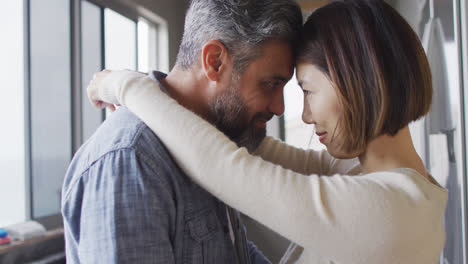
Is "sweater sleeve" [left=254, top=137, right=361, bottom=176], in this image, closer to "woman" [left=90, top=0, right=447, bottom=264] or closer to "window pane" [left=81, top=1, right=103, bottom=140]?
"woman" [left=90, top=0, right=447, bottom=264]

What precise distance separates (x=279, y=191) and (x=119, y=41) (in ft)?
6.84

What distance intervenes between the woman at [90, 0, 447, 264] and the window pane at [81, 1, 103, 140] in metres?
1.23

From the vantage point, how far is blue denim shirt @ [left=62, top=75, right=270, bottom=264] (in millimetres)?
596

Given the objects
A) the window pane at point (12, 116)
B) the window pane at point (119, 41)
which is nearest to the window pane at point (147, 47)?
the window pane at point (119, 41)

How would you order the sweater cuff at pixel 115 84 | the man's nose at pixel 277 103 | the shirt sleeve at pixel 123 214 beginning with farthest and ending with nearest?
the man's nose at pixel 277 103, the sweater cuff at pixel 115 84, the shirt sleeve at pixel 123 214

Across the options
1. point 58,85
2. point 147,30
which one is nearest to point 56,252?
point 58,85

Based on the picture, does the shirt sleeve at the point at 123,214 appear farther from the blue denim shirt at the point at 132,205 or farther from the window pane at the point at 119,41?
the window pane at the point at 119,41

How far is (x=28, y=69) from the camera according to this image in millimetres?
1686

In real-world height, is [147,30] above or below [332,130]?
above

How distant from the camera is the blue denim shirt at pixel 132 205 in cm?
60

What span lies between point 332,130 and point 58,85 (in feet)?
5.08

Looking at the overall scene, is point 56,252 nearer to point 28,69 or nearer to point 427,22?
point 28,69

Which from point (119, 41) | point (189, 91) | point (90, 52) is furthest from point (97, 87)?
point (119, 41)

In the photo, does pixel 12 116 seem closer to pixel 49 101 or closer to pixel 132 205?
pixel 49 101
